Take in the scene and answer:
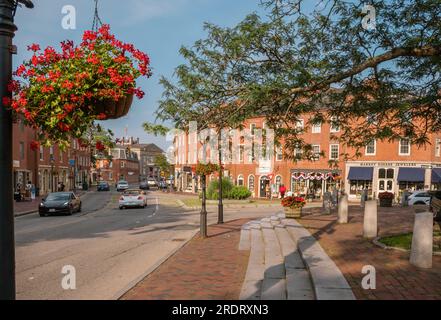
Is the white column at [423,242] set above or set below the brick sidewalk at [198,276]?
above

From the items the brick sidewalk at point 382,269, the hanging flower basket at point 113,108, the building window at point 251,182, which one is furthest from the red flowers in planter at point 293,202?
the building window at point 251,182

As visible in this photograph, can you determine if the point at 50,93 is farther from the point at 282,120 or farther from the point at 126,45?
the point at 282,120

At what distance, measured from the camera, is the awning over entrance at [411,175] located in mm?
42656

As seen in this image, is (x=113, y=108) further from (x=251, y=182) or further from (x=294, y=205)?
(x=251, y=182)

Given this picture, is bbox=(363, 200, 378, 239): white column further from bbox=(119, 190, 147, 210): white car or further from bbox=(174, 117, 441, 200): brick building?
bbox=(174, 117, 441, 200): brick building

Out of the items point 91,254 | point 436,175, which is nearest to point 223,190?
point 436,175

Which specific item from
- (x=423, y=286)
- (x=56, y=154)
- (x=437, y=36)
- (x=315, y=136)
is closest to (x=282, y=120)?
(x=437, y=36)

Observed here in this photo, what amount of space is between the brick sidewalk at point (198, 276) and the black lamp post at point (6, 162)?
4111 mm

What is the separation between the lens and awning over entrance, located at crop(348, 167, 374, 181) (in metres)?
44.9

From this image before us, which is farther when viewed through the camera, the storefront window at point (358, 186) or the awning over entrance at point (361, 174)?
the storefront window at point (358, 186)

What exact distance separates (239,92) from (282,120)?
1.44 meters

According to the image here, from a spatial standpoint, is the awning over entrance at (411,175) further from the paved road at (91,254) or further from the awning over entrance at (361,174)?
the paved road at (91,254)

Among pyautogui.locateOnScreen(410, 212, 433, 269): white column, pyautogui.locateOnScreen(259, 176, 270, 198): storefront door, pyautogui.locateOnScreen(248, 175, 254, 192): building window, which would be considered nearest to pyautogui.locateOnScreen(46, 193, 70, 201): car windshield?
pyautogui.locateOnScreen(410, 212, 433, 269): white column

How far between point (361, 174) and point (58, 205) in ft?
107
